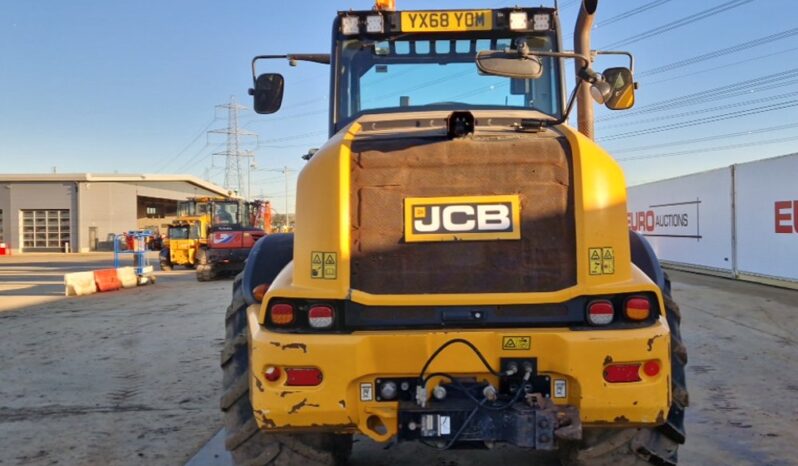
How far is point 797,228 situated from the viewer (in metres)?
13.4

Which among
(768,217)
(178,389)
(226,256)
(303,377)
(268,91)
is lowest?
(178,389)

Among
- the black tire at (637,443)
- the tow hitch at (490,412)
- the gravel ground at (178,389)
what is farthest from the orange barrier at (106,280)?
the black tire at (637,443)

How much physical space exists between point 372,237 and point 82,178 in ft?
172

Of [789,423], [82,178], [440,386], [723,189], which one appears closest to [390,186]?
[440,386]

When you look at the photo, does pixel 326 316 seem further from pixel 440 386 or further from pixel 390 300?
pixel 440 386

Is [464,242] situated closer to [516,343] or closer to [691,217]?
[516,343]

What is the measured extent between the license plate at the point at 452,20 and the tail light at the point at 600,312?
2.17 metres

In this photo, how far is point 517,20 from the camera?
4.36 meters

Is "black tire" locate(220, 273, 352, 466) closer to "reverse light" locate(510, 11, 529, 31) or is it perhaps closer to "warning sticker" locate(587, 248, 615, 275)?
"warning sticker" locate(587, 248, 615, 275)

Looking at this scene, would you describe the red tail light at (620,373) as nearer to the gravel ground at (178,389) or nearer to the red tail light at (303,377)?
the red tail light at (303,377)

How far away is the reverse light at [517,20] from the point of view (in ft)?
14.3

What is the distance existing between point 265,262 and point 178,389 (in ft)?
10.3

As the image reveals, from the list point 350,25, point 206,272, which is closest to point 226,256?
point 206,272

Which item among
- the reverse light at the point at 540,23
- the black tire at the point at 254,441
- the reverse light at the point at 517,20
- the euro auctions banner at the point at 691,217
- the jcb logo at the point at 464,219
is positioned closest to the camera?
the jcb logo at the point at 464,219
